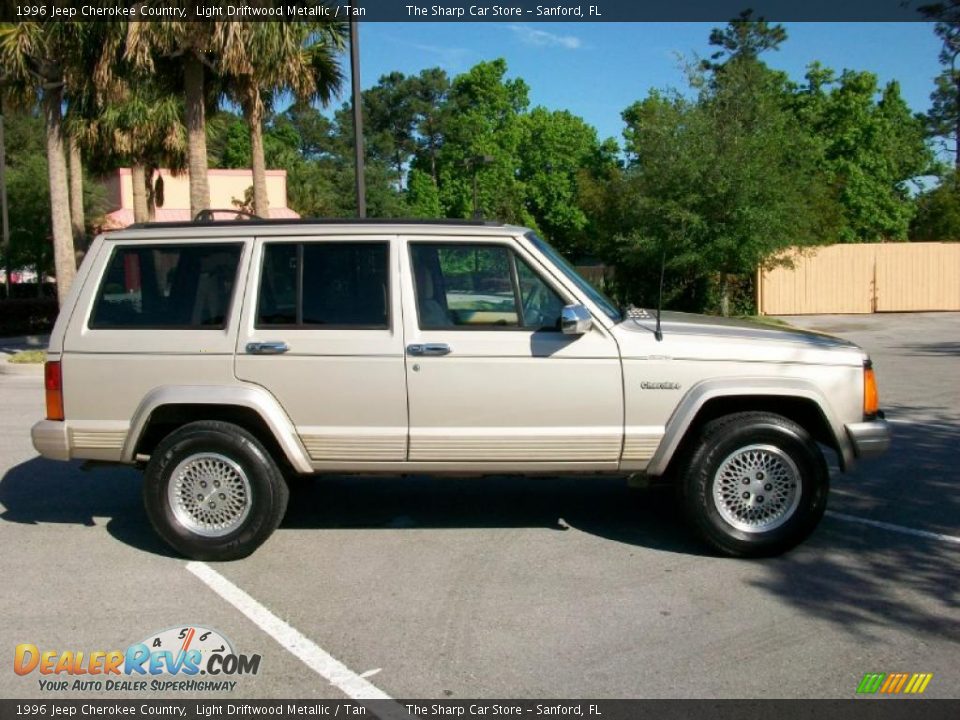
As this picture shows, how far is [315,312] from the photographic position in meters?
5.73

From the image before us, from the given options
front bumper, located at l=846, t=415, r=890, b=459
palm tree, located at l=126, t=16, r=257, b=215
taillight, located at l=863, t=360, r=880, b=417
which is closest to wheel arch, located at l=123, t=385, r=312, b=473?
front bumper, located at l=846, t=415, r=890, b=459

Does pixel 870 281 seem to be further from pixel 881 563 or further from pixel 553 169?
pixel 553 169

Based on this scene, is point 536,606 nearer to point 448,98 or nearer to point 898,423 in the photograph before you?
point 898,423

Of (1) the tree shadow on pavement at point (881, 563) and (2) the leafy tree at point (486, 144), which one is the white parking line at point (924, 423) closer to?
(1) the tree shadow on pavement at point (881, 563)

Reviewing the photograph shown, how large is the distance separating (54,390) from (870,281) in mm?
26539

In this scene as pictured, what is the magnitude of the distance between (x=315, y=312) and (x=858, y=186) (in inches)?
1612

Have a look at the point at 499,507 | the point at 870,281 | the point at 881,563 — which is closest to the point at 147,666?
the point at 499,507

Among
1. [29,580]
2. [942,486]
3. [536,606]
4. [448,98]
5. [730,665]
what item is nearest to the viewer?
[730,665]

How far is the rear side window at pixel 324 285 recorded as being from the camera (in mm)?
5703

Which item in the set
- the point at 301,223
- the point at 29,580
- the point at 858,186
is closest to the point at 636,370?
the point at 301,223

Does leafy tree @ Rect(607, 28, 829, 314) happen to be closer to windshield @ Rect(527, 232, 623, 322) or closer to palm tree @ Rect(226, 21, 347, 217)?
palm tree @ Rect(226, 21, 347, 217)

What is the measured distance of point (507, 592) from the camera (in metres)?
5.21

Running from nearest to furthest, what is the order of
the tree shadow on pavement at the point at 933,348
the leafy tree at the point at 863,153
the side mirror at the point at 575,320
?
the side mirror at the point at 575,320 → the tree shadow on pavement at the point at 933,348 → the leafy tree at the point at 863,153

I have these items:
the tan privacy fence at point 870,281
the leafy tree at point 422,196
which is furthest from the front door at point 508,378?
the leafy tree at point 422,196
